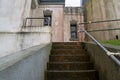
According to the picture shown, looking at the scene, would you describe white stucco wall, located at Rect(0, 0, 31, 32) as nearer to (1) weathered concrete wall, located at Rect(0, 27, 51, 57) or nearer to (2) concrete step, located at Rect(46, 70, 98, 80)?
(1) weathered concrete wall, located at Rect(0, 27, 51, 57)

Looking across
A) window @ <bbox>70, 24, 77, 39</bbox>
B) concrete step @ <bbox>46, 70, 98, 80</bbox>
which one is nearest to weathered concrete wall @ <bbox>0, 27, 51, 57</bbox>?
concrete step @ <bbox>46, 70, 98, 80</bbox>

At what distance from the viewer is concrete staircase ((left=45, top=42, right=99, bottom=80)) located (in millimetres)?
4637

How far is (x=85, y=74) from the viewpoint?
465 centimetres

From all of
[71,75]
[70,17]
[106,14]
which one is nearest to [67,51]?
[71,75]

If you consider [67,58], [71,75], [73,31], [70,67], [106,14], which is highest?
[106,14]

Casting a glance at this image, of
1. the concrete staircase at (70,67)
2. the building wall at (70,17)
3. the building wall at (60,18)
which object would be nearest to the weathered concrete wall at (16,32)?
the concrete staircase at (70,67)

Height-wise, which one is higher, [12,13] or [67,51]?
[12,13]

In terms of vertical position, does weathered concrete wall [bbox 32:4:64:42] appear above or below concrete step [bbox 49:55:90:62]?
above

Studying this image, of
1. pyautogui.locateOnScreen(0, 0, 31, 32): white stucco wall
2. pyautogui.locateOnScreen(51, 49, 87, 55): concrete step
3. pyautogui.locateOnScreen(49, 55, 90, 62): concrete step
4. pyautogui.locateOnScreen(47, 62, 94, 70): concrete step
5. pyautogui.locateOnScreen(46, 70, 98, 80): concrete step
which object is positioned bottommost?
pyautogui.locateOnScreen(46, 70, 98, 80): concrete step

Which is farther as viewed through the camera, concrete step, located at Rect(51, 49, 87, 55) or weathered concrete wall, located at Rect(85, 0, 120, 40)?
weathered concrete wall, located at Rect(85, 0, 120, 40)

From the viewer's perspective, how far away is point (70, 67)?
17.2 feet

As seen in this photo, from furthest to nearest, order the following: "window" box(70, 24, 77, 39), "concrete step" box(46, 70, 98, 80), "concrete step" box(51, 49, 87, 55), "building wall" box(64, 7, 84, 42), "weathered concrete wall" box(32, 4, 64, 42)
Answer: "window" box(70, 24, 77, 39), "building wall" box(64, 7, 84, 42), "weathered concrete wall" box(32, 4, 64, 42), "concrete step" box(51, 49, 87, 55), "concrete step" box(46, 70, 98, 80)

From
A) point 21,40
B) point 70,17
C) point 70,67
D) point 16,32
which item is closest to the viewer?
point 70,67

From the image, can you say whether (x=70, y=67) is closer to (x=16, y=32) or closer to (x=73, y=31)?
(x=16, y=32)
